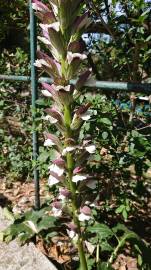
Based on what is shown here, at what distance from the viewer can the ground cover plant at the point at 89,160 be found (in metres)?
1.86

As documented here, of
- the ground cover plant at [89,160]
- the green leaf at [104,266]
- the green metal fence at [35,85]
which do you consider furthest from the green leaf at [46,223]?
the green leaf at [104,266]

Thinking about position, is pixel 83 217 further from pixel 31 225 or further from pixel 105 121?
pixel 31 225

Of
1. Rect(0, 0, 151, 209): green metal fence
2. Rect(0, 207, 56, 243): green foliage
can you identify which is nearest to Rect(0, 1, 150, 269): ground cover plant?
Rect(0, 207, 56, 243): green foliage

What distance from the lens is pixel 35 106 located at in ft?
11.1

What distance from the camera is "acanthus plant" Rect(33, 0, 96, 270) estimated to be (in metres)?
1.79

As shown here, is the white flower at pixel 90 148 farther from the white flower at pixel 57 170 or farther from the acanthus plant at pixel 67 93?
the white flower at pixel 57 170

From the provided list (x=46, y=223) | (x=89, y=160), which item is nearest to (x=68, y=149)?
(x=89, y=160)

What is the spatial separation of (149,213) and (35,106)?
1325 millimetres

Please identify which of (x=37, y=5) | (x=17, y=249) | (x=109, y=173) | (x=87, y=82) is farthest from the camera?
(x=109, y=173)

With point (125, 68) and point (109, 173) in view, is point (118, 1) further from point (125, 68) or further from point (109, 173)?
point (109, 173)

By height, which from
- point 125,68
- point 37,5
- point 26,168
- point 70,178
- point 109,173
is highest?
point 37,5

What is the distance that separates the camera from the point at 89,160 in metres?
2.11

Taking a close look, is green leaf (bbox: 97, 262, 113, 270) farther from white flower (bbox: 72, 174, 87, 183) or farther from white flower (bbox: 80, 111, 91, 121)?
white flower (bbox: 80, 111, 91, 121)

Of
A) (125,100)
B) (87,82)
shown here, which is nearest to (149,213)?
(125,100)
